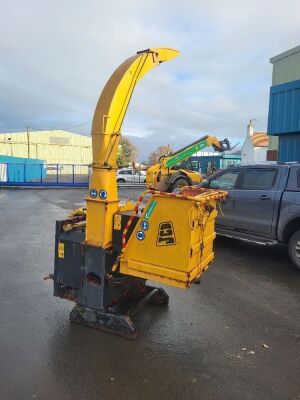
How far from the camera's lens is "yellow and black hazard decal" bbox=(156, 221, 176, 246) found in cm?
376

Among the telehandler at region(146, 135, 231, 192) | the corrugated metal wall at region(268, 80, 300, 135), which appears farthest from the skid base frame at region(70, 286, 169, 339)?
the telehandler at region(146, 135, 231, 192)

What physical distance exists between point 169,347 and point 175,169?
15.7 meters

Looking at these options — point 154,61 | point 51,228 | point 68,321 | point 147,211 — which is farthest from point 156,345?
point 51,228

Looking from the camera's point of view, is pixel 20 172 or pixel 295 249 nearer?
pixel 295 249

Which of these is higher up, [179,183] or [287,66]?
[287,66]

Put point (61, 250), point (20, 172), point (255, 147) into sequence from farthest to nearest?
1. point (255, 147)
2. point (20, 172)
3. point (61, 250)

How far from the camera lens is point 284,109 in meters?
12.4

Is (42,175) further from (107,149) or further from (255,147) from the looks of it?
(107,149)

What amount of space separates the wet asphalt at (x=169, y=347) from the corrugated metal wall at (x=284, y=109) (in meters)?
7.37

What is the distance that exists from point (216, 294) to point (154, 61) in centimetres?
338

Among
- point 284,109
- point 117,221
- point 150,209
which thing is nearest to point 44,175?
point 284,109

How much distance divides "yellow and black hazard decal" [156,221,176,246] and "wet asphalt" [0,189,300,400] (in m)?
1.12

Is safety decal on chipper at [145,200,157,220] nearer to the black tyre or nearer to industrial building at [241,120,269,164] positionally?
the black tyre

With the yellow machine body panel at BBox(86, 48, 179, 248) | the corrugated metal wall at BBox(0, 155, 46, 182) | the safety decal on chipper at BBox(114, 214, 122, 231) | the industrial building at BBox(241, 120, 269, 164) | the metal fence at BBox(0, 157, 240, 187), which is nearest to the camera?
the yellow machine body panel at BBox(86, 48, 179, 248)
